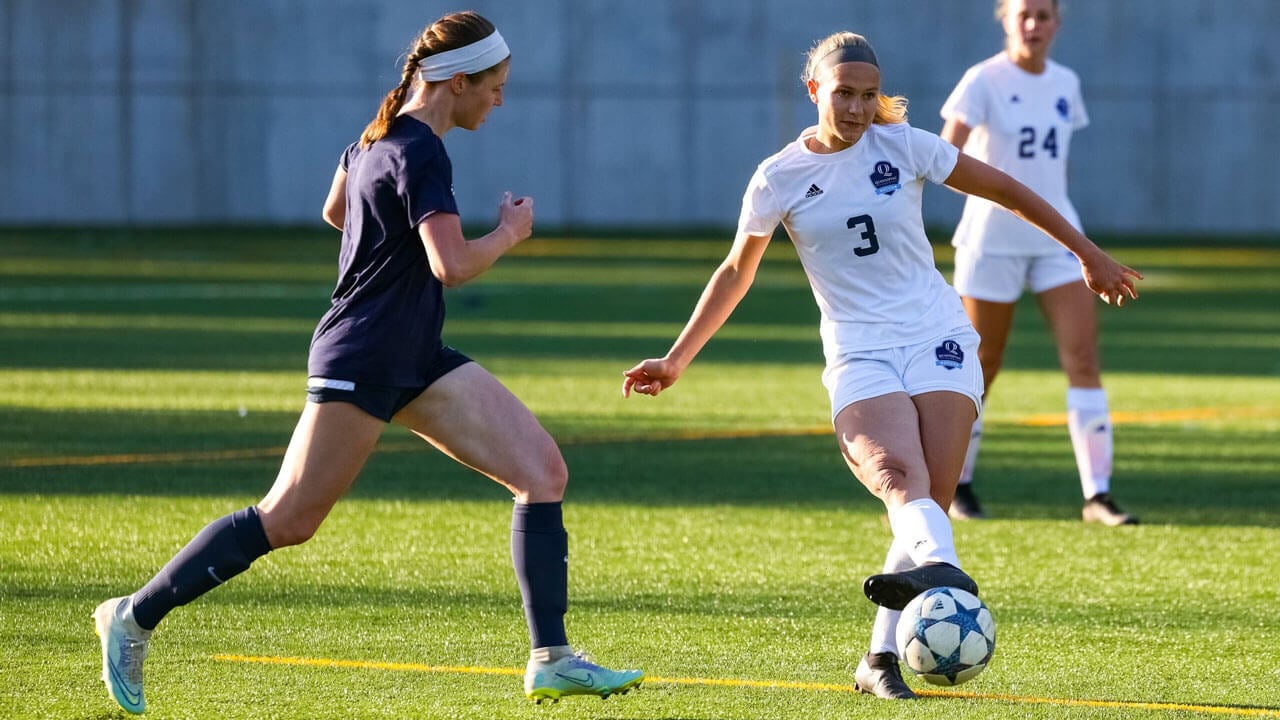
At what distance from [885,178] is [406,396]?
4.94 ft

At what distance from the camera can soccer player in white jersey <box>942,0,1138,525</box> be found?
855 centimetres

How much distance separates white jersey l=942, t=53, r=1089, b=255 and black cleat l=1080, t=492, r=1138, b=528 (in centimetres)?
110

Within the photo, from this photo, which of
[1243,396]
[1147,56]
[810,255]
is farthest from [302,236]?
[810,255]

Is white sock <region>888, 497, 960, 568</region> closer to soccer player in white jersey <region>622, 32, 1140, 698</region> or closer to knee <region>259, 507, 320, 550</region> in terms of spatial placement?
soccer player in white jersey <region>622, 32, 1140, 698</region>

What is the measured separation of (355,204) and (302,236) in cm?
3031

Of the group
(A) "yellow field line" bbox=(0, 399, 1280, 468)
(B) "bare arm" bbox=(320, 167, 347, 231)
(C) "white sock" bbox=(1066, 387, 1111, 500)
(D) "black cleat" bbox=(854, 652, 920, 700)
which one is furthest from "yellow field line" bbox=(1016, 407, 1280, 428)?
(B) "bare arm" bbox=(320, 167, 347, 231)

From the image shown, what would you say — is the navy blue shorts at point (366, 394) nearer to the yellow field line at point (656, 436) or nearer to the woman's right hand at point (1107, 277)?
the woman's right hand at point (1107, 277)

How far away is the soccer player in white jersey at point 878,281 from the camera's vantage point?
212 inches

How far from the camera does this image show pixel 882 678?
536 centimetres

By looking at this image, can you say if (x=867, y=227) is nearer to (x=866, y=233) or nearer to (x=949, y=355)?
(x=866, y=233)

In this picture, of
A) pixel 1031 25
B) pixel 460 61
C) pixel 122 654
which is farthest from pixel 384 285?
pixel 1031 25

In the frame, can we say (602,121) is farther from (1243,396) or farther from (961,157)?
(961,157)

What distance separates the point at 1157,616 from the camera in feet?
21.6

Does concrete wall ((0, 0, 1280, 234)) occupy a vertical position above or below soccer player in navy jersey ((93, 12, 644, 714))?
below
